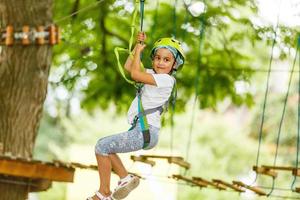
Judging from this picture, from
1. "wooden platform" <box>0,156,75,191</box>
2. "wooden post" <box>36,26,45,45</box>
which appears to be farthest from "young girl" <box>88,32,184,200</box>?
"wooden post" <box>36,26,45,45</box>

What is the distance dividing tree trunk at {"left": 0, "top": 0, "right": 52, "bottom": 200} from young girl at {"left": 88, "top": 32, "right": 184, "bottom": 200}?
2.16 m

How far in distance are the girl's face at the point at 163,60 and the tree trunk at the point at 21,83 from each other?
7.72 feet

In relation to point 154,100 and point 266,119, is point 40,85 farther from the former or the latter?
point 266,119

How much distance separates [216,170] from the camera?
22078 mm

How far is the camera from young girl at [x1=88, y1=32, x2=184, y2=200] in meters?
5.10

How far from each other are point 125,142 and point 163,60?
528 millimetres

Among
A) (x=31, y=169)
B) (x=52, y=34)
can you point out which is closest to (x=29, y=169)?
(x=31, y=169)

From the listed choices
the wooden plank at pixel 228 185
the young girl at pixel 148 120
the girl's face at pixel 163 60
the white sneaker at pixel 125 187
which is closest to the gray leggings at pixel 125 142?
the young girl at pixel 148 120

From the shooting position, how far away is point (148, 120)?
5121 millimetres

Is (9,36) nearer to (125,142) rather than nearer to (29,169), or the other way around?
(29,169)

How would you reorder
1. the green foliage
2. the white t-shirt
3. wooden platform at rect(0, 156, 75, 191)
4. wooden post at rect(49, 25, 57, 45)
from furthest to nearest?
the green foliage, wooden post at rect(49, 25, 57, 45), wooden platform at rect(0, 156, 75, 191), the white t-shirt

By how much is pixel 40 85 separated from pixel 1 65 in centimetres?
36

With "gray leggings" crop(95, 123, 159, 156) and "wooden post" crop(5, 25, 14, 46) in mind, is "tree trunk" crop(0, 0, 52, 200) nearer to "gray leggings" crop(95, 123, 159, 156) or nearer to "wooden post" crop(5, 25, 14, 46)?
"wooden post" crop(5, 25, 14, 46)

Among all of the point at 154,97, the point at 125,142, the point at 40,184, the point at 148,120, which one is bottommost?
the point at 40,184
